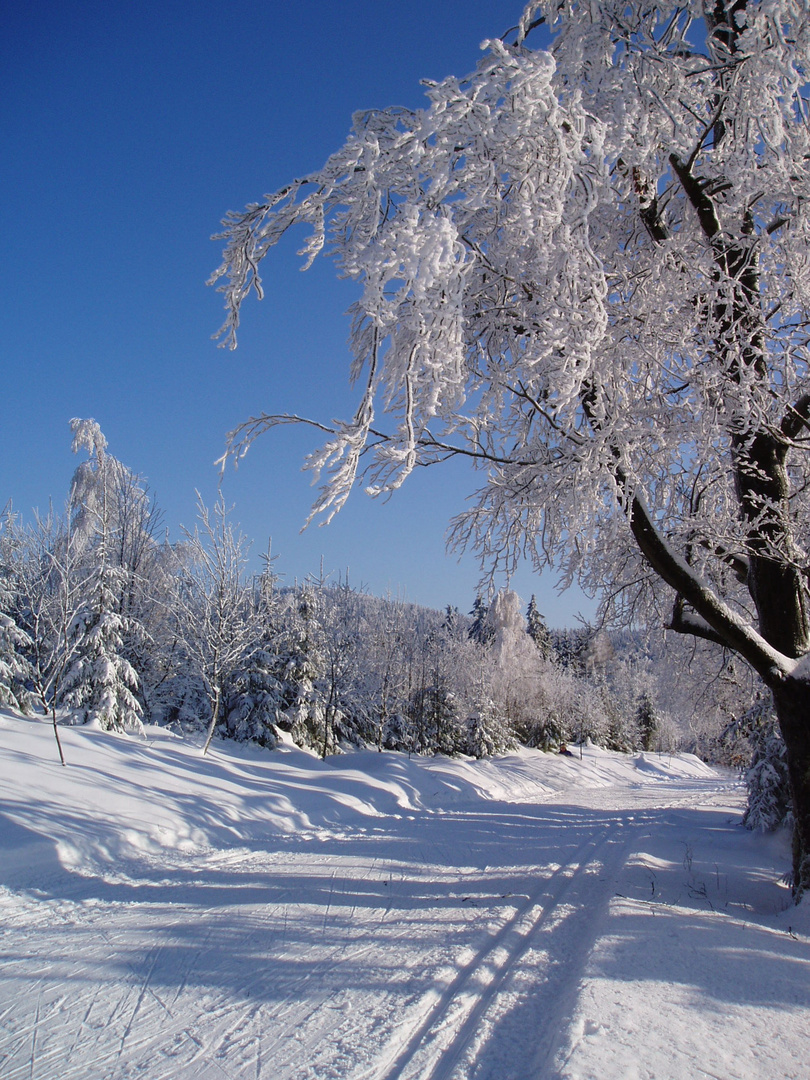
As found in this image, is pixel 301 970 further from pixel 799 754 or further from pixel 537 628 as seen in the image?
pixel 537 628

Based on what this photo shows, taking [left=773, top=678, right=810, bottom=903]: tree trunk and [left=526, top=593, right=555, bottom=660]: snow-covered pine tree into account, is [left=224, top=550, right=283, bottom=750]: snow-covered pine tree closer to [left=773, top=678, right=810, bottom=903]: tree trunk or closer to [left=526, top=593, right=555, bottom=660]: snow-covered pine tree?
[left=773, top=678, right=810, bottom=903]: tree trunk

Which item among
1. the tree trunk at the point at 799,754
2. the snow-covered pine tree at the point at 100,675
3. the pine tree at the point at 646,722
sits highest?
the tree trunk at the point at 799,754

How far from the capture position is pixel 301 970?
3766mm

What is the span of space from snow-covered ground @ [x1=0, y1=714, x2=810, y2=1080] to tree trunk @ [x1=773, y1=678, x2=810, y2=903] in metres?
0.39

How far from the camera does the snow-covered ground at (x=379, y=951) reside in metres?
2.78

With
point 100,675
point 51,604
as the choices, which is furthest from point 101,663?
point 51,604

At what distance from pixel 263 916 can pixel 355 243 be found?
17.7 ft

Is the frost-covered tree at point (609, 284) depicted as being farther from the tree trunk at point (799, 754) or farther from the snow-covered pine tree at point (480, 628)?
the snow-covered pine tree at point (480, 628)

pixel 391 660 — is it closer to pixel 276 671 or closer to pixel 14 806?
pixel 276 671

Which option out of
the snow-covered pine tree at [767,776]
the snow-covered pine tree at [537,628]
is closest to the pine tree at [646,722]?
the snow-covered pine tree at [537,628]

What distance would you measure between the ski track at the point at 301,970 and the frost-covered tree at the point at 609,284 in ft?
9.21

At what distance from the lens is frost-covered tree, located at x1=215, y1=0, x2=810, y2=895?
296cm

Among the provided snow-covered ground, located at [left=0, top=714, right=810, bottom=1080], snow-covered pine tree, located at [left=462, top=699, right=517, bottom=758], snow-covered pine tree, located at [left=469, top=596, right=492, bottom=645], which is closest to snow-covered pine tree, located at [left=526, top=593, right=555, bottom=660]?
snow-covered pine tree, located at [left=469, top=596, right=492, bottom=645]

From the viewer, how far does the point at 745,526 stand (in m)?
4.86
